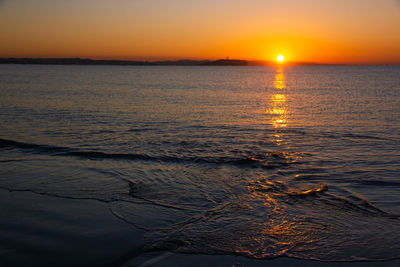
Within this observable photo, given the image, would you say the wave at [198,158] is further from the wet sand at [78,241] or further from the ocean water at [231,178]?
the wet sand at [78,241]

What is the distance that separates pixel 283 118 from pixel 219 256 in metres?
17.8

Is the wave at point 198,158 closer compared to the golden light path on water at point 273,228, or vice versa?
the golden light path on water at point 273,228

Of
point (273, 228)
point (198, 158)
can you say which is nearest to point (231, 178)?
point (198, 158)

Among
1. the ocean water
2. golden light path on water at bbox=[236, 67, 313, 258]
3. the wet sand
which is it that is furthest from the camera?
the ocean water

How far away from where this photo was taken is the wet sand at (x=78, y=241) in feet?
16.3

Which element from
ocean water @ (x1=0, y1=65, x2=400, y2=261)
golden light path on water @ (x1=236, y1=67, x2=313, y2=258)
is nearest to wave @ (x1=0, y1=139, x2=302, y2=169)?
ocean water @ (x1=0, y1=65, x2=400, y2=261)

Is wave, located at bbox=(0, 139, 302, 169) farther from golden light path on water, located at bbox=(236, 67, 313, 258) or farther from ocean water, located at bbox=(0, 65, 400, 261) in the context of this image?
golden light path on water, located at bbox=(236, 67, 313, 258)

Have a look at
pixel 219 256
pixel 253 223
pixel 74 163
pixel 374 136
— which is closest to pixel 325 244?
pixel 253 223

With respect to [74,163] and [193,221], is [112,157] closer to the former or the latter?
[74,163]

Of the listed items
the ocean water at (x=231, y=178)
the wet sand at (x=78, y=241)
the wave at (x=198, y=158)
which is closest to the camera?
the wet sand at (x=78, y=241)

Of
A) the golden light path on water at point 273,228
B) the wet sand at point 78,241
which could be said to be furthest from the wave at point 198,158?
the wet sand at point 78,241

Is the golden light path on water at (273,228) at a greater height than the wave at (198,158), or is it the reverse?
the wave at (198,158)

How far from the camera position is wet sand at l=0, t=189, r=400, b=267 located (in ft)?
16.3

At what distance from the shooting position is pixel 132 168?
10.6 m
